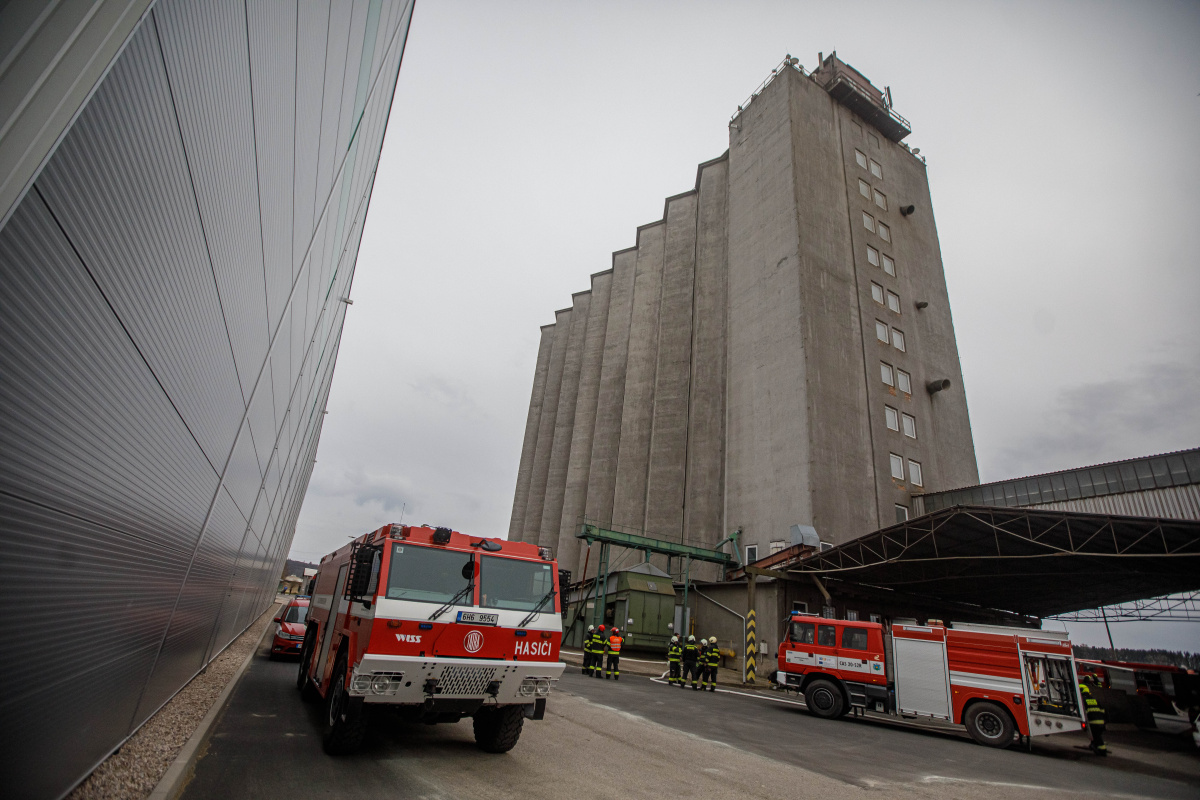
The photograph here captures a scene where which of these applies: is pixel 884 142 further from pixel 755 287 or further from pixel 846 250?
pixel 755 287

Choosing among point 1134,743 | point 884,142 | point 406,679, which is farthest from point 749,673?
point 884,142

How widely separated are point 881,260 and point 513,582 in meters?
37.6

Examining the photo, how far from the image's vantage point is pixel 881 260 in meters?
37.0

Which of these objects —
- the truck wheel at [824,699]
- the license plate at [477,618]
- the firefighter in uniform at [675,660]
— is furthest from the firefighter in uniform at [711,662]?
the license plate at [477,618]

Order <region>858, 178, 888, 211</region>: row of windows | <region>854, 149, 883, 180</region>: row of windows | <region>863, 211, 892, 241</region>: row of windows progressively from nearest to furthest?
1. <region>863, 211, 892, 241</region>: row of windows
2. <region>858, 178, 888, 211</region>: row of windows
3. <region>854, 149, 883, 180</region>: row of windows

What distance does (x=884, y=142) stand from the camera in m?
43.2

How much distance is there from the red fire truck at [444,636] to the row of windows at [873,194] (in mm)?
40003

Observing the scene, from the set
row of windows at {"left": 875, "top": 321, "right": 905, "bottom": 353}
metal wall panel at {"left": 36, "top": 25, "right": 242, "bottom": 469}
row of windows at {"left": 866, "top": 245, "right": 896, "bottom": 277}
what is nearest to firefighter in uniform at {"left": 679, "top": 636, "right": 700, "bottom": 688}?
metal wall panel at {"left": 36, "top": 25, "right": 242, "bottom": 469}

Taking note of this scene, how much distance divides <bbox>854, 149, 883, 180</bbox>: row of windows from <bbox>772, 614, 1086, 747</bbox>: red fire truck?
36120 mm

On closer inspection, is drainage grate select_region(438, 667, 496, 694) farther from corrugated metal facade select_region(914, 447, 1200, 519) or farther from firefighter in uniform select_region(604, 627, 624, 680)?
corrugated metal facade select_region(914, 447, 1200, 519)

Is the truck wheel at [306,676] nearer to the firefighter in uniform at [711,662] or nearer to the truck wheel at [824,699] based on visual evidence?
the firefighter in uniform at [711,662]

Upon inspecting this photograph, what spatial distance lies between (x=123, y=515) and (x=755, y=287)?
113ft

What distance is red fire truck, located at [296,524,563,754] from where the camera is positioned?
6.11 metres

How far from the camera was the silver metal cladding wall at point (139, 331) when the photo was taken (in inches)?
88.6
